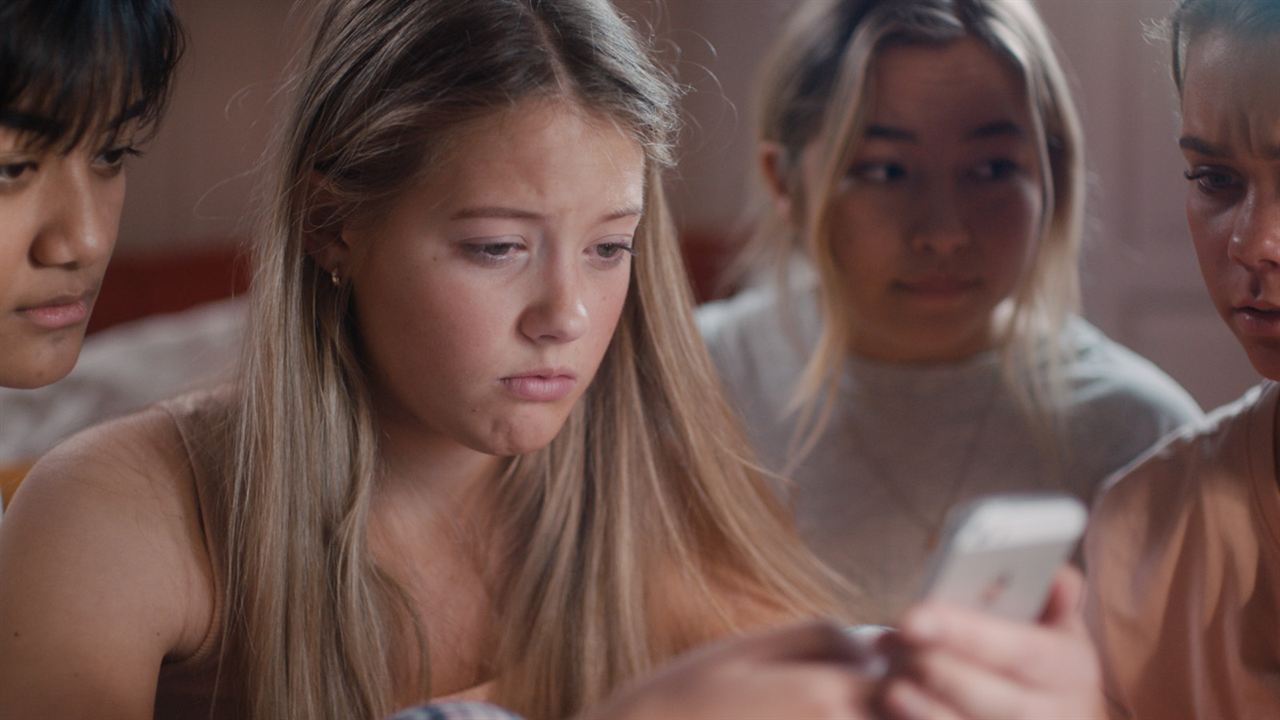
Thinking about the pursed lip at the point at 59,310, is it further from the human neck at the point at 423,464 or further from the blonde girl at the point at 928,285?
the blonde girl at the point at 928,285

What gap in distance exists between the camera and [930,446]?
4.59 feet

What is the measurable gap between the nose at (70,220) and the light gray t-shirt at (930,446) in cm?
65

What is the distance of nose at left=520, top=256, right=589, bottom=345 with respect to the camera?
2.96 ft

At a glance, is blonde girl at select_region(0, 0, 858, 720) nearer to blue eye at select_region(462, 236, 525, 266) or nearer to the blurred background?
blue eye at select_region(462, 236, 525, 266)

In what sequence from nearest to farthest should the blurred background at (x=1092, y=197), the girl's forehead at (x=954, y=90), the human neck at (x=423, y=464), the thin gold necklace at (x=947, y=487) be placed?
1. the human neck at (x=423, y=464)
2. the girl's forehead at (x=954, y=90)
3. the thin gold necklace at (x=947, y=487)
4. the blurred background at (x=1092, y=197)

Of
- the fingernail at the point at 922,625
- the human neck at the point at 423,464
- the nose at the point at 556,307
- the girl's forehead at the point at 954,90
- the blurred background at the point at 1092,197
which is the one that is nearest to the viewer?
the fingernail at the point at 922,625

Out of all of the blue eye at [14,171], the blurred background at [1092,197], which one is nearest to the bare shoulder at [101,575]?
the blue eye at [14,171]

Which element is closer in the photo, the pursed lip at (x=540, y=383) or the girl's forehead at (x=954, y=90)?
the pursed lip at (x=540, y=383)

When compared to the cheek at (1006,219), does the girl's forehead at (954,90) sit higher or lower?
higher

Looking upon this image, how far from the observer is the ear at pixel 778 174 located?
146 centimetres

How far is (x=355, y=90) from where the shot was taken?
0.95 meters

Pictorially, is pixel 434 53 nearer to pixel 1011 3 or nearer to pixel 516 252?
pixel 516 252

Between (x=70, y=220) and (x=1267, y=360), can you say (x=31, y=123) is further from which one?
(x=1267, y=360)

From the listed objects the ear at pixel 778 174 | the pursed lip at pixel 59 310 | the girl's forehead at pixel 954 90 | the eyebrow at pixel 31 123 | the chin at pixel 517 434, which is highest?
the girl's forehead at pixel 954 90
